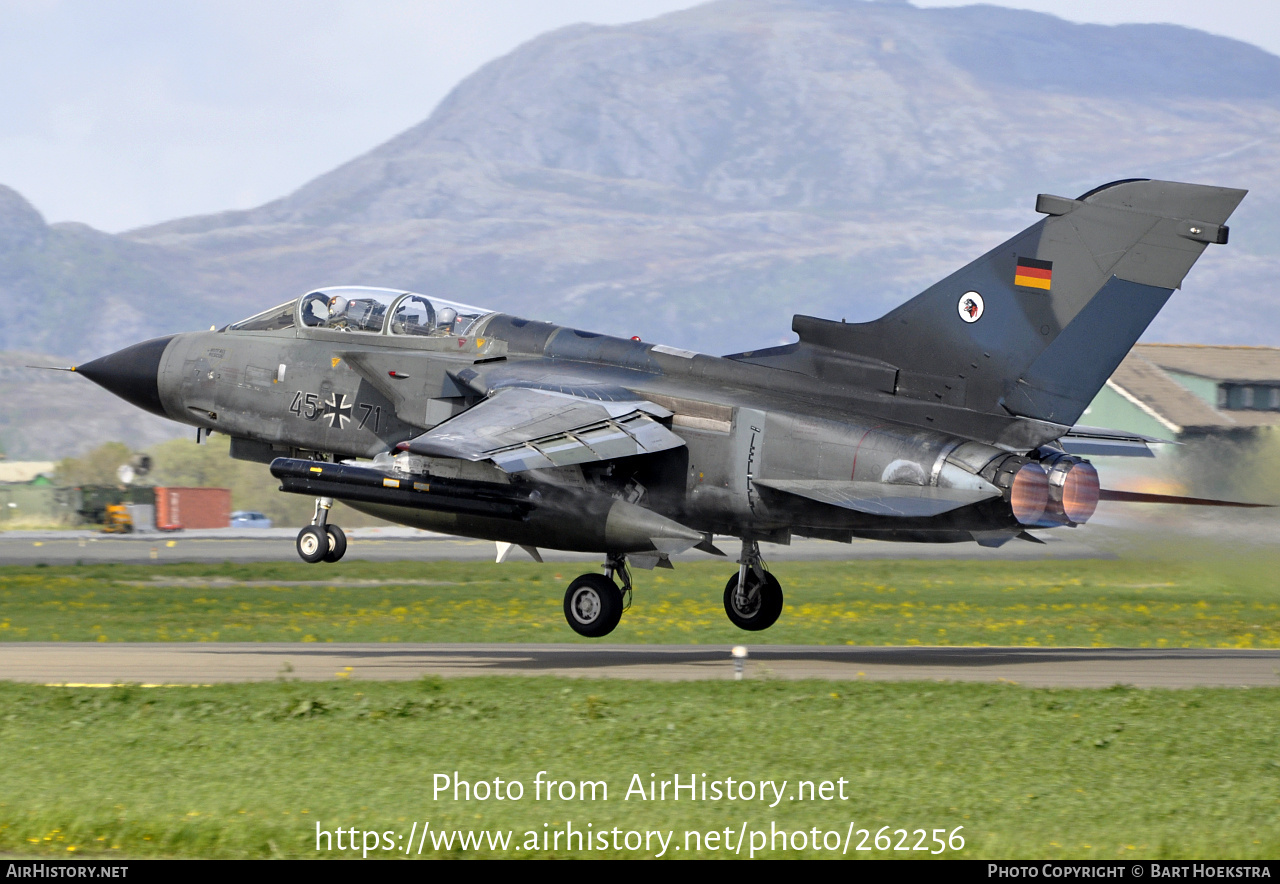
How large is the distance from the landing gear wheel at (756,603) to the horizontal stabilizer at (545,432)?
3197mm

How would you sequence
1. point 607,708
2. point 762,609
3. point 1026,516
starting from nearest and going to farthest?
point 607,708 → point 1026,516 → point 762,609

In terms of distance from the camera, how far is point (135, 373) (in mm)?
21750

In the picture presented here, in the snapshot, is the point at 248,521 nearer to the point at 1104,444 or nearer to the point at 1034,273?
the point at 1104,444

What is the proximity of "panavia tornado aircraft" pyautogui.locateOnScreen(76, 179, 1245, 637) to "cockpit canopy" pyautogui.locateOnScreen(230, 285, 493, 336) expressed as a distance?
0.05m

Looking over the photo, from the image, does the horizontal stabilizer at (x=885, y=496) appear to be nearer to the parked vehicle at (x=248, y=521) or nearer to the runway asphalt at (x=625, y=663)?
the runway asphalt at (x=625, y=663)

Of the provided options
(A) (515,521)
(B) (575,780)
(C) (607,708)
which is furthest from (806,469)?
(B) (575,780)

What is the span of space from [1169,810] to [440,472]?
34.4 ft

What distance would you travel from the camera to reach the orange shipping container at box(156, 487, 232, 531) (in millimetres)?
67812

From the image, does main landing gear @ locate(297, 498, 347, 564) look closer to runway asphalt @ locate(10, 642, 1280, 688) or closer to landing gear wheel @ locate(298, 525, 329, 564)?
landing gear wheel @ locate(298, 525, 329, 564)

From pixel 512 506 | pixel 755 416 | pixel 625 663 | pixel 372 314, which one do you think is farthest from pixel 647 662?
pixel 372 314

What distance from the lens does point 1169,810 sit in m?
9.94

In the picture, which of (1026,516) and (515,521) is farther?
(515,521)

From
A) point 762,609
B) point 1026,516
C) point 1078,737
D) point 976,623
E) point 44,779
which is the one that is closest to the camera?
point 44,779

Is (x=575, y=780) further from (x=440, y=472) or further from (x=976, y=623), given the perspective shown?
(x=976, y=623)
